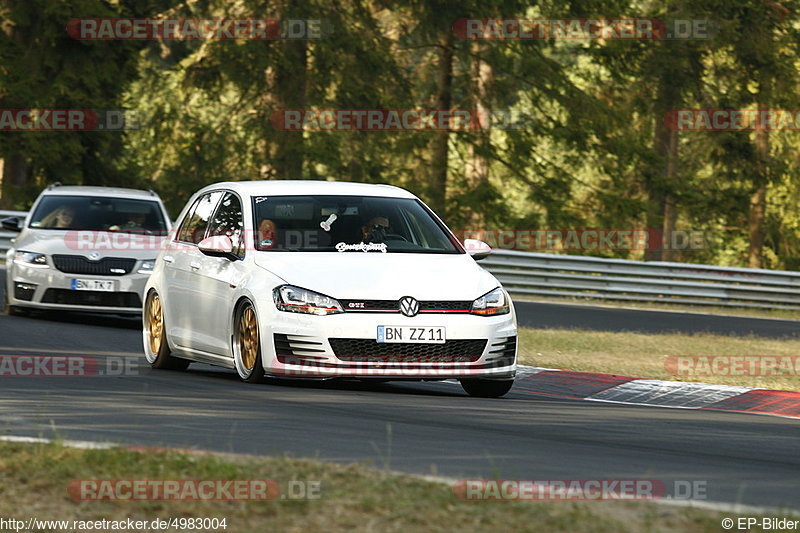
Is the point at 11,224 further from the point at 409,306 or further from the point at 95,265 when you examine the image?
the point at 409,306

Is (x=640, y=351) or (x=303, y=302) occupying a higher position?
(x=303, y=302)

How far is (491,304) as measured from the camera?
1081 centimetres

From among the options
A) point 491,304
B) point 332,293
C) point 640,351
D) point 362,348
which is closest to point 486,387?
point 491,304

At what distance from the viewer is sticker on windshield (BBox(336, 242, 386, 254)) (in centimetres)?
1127

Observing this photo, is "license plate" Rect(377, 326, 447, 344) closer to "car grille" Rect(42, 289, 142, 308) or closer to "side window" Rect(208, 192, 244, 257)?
"side window" Rect(208, 192, 244, 257)

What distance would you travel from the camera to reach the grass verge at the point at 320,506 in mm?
5547

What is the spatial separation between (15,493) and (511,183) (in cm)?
3669

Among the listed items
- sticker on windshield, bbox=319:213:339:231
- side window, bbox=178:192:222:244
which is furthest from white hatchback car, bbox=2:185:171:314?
sticker on windshield, bbox=319:213:339:231

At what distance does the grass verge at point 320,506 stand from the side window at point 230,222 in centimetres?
489

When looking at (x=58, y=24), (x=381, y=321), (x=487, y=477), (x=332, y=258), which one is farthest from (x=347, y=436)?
(x=58, y=24)

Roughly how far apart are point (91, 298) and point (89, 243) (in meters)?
0.74

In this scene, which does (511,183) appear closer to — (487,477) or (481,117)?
(481,117)

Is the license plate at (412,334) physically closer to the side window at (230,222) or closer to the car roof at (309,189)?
the side window at (230,222)

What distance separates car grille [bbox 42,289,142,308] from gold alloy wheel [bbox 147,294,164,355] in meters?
3.84
